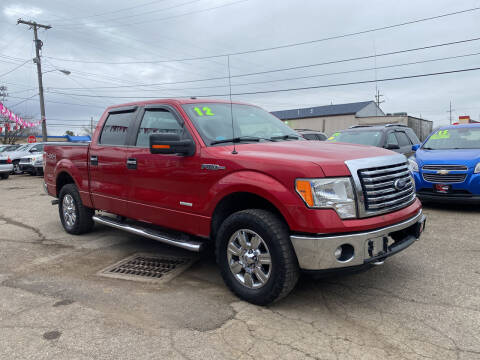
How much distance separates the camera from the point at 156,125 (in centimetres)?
438

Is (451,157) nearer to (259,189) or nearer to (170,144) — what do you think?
(259,189)

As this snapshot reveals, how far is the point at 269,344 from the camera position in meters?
2.65

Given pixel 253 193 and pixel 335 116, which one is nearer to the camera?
pixel 253 193

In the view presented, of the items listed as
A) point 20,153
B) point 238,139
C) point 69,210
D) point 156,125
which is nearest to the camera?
point 238,139

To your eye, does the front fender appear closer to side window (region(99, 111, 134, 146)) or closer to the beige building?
side window (region(99, 111, 134, 146))

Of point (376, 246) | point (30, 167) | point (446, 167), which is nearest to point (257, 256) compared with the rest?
point (376, 246)

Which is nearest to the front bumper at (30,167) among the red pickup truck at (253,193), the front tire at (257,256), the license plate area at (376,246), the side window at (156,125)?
the red pickup truck at (253,193)

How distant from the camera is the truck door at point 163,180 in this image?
3750mm

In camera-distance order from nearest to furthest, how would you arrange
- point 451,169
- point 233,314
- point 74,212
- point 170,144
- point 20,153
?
point 233,314 → point 170,144 → point 74,212 → point 451,169 → point 20,153

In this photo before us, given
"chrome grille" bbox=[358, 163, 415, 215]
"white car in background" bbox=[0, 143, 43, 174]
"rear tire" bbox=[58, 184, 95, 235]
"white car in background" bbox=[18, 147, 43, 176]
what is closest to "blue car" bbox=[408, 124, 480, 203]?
"chrome grille" bbox=[358, 163, 415, 215]

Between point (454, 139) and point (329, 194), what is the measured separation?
20.4ft

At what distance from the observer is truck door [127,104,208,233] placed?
3.75 metres

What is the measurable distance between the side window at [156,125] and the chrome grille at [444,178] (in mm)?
5104

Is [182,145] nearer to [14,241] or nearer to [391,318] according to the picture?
[391,318]
